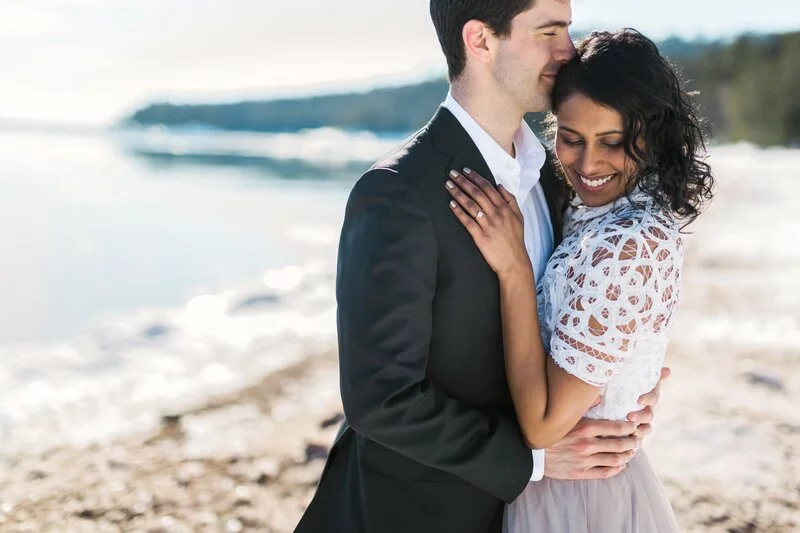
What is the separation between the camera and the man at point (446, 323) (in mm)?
1784

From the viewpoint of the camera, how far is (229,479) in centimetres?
453

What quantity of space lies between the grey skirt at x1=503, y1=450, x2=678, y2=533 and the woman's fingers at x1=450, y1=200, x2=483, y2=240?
2.31ft

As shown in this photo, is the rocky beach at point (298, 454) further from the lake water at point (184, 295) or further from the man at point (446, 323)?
the man at point (446, 323)

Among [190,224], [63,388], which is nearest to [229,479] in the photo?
[63,388]

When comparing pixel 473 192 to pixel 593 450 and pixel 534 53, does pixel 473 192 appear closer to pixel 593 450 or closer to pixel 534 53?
pixel 534 53

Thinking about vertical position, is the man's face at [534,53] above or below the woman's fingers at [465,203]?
above

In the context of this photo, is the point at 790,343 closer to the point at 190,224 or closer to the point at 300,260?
the point at 300,260

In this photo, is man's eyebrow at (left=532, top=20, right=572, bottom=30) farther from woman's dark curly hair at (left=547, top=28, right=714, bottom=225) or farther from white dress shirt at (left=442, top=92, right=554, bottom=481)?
white dress shirt at (left=442, top=92, right=554, bottom=481)

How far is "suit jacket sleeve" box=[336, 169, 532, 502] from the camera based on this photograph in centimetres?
176

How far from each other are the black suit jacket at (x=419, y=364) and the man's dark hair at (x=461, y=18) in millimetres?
204

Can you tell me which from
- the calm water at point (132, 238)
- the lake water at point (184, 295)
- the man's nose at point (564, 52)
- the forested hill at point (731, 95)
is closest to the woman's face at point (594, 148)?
the man's nose at point (564, 52)

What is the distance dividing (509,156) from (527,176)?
0.48ft

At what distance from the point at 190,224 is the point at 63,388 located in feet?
35.5

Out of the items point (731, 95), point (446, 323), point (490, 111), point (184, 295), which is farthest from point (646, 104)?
point (731, 95)
